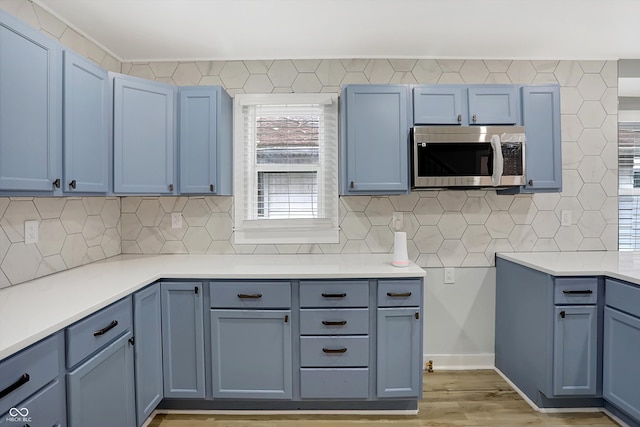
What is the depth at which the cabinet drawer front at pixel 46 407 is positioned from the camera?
1.12 metres

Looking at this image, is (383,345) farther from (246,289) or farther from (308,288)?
(246,289)

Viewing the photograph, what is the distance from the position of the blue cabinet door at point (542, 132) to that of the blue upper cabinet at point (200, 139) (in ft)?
7.27

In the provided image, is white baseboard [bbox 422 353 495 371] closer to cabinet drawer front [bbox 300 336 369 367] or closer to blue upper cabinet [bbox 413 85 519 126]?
cabinet drawer front [bbox 300 336 369 367]

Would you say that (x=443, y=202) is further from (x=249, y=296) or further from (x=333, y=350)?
(x=249, y=296)

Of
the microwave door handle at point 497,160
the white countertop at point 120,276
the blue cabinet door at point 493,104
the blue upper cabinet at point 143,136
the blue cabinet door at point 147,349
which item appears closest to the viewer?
the white countertop at point 120,276

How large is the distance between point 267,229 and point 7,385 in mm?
1830

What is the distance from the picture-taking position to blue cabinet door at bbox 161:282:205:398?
209cm

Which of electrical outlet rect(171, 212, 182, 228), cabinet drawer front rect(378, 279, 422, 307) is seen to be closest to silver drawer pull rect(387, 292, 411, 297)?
cabinet drawer front rect(378, 279, 422, 307)

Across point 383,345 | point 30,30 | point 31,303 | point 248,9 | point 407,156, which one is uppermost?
point 248,9

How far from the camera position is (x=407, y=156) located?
243 cm

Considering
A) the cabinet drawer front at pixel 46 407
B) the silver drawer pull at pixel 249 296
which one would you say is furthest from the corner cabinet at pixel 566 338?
the cabinet drawer front at pixel 46 407

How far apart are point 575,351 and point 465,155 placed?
4.58 feet

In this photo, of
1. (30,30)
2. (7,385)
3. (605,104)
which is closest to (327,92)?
(30,30)

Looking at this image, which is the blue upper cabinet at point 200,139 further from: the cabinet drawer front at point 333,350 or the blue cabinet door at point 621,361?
the blue cabinet door at point 621,361
